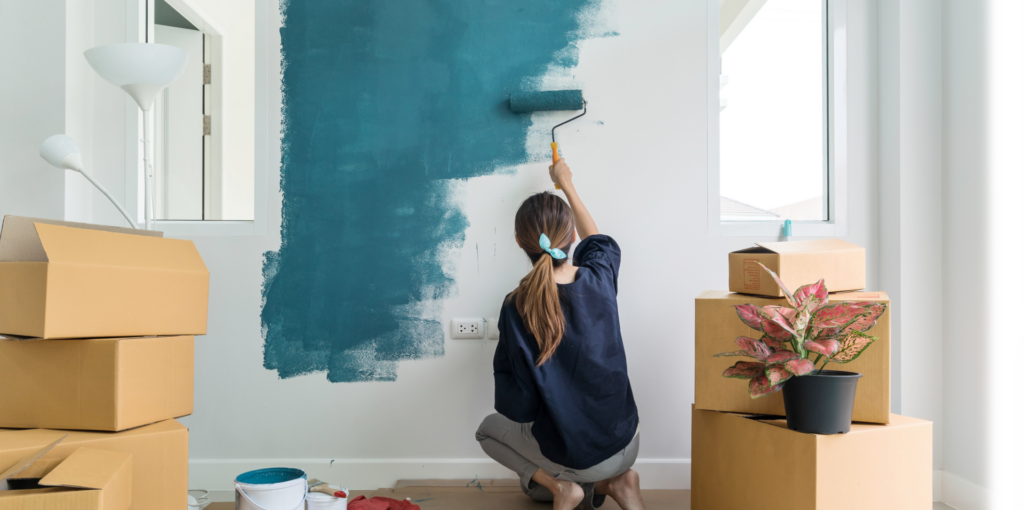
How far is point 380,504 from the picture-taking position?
1670 mm

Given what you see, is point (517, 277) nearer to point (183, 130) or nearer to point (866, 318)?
point (866, 318)

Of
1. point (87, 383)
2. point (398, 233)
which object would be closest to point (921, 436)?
point (398, 233)

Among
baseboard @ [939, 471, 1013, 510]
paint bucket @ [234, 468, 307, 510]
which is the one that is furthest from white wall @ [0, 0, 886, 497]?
baseboard @ [939, 471, 1013, 510]

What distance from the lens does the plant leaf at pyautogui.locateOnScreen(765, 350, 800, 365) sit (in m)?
1.18

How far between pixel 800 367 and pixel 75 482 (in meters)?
1.45

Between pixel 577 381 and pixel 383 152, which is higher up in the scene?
pixel 383 152

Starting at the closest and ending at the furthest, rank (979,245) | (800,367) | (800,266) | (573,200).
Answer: (800,367) → (800,266) → (979,245) → (573,200)

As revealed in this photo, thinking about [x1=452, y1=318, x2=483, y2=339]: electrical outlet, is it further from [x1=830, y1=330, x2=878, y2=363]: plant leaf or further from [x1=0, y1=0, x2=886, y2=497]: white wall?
[x1=830, y1=330, x2=878, y2=363]: plant leaf

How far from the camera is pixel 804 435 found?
1.21 metres

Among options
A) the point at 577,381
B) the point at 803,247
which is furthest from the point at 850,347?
the point at 577,381

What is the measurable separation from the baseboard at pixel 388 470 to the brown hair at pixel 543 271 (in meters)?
0.74

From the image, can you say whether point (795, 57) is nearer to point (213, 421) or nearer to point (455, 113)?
point (455, 113)

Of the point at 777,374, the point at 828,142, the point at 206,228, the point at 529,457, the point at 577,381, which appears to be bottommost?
the point at 529,457

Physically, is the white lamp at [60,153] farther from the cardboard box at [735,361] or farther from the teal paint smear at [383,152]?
the cardboard box at [735,361]
